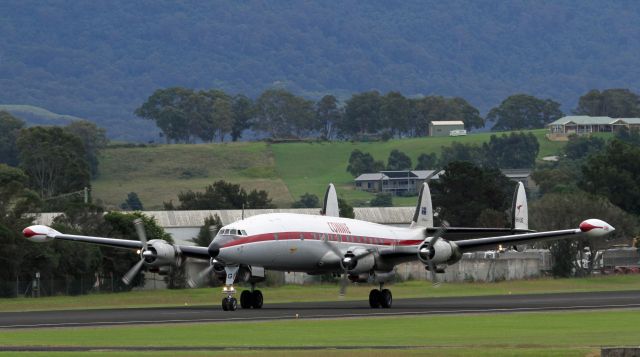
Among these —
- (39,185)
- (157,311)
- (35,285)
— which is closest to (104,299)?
(35,285)

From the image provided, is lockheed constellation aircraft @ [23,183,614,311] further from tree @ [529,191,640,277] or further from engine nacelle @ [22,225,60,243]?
tree @ [529,191,640,277]

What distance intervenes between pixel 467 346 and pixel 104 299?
3561 centimetres

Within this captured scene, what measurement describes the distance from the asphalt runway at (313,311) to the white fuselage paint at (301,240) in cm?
205

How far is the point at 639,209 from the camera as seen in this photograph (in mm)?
129000

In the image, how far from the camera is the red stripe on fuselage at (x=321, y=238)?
58.2 m

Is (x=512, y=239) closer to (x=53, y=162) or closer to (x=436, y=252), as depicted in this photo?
(x=436, y=252)

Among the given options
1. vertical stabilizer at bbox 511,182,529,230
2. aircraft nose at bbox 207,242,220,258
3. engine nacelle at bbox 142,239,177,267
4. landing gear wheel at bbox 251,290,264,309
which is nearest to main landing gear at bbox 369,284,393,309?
landing gear wheel at bbox 251,290,264,309

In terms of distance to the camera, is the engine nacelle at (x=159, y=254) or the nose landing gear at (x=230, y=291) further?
the engine nacelle at (x=159, y=254)

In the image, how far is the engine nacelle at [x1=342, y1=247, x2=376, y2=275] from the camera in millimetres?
60062

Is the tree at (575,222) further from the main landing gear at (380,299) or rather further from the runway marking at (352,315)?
the main landing gear at (380,299)

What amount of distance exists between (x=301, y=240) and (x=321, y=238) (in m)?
1.15

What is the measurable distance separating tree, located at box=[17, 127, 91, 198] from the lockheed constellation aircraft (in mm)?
116557

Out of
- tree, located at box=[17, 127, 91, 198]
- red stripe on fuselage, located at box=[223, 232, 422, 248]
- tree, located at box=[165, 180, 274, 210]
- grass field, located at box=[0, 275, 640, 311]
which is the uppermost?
tree, located at box=[17, 127, 91, 198]

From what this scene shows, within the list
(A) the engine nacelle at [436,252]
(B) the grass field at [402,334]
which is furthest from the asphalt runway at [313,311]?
(B) the grass field at [402,334]
